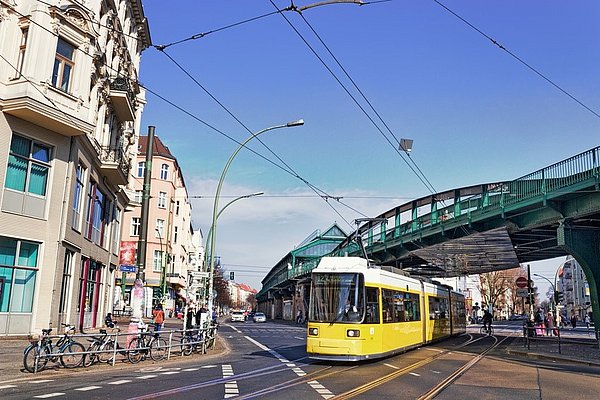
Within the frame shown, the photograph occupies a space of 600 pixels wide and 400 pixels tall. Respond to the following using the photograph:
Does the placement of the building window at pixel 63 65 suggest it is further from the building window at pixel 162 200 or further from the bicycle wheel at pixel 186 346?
the building window at pixel 162 200

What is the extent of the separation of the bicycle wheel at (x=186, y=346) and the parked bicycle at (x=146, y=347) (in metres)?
0.98

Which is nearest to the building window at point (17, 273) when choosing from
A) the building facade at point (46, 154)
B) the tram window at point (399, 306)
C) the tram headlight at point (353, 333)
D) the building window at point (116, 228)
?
the building facade at point (46, 154)

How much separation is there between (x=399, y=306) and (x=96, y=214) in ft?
58.2

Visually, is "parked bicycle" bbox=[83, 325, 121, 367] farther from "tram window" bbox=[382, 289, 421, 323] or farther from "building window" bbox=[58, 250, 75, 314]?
"building window" bbox=[58, 250, 75, 314]

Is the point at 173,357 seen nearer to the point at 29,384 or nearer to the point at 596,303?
the point at 29,384

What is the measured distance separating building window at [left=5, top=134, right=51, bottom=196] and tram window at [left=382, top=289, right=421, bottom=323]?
1389cm

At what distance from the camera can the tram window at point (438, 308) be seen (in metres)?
24.7

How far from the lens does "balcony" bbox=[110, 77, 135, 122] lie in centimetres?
2941

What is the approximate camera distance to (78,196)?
25.4 metres

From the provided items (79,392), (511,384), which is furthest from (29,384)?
(511,384)

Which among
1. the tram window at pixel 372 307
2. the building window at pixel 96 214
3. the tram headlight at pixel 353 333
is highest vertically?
the building window at pixel 96 214

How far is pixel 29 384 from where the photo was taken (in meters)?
11.3

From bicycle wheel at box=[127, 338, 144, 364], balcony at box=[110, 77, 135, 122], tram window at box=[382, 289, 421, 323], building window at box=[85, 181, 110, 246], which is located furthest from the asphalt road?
balcony at box=[110, 77, 135, 122]

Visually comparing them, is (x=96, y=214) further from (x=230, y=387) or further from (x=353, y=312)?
(x=230, y=387)
